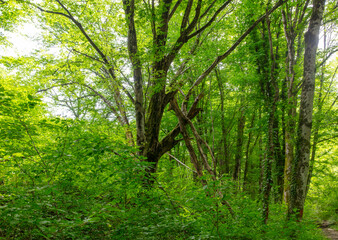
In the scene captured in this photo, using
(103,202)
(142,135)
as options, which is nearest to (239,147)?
(142,135)

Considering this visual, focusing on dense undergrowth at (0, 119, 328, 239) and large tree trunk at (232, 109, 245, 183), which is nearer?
dense undergrowth at (0, 119, 328, 239)

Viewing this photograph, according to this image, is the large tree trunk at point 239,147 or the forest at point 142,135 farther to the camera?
the large tree trunk at point 239,147

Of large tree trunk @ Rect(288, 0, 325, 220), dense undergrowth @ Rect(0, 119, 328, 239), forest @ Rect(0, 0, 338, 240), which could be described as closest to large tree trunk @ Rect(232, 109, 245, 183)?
forest @ Rect(0, 0, 338, 240)

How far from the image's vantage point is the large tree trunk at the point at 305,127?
4.57 m

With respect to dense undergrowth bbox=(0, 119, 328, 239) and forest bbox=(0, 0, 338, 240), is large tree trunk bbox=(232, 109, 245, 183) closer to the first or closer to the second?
forest bbox=(0, 0, 338, 240)

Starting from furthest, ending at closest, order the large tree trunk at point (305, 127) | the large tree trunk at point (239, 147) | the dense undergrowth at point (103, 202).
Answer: the large tree trunk at point (239, 147), the large tree trunk at point (305, 127), the dense undergrowth at point (103, 202)

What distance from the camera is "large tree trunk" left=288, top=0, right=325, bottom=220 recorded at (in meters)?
4.57

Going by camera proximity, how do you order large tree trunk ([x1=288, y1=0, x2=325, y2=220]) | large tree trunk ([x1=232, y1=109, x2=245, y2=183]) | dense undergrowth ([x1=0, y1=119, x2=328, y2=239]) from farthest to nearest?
large tree trunk ([x1=232, y1=109, x2=245, y2=183]) < large tree trunk ([x1=288, y1=0, x2=325, y2=220]) < dense undergrowth ([x1=0, y1=119, x2=328, y2=239])

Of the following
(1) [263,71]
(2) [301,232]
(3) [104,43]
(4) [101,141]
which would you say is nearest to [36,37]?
(3) [104,43]

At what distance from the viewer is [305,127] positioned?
4.66 m

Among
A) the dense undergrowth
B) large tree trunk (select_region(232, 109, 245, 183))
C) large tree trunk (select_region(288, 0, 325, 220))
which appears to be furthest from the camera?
large tree trunk (select_region(232, 109, 245, 183))

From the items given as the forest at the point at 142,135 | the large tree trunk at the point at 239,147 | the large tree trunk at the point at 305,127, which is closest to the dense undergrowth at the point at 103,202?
the forest at the point at 142,135

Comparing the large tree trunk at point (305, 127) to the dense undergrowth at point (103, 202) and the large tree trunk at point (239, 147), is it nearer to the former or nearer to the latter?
the dense undergrowth at point (103, 202)

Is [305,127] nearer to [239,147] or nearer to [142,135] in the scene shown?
[142,135]
